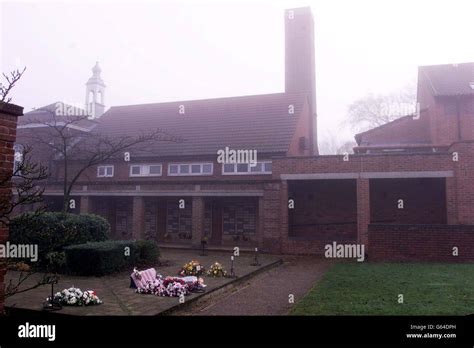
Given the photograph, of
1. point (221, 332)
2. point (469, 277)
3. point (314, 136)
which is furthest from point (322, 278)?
point (314, 136)

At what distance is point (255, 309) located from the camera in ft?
28.6

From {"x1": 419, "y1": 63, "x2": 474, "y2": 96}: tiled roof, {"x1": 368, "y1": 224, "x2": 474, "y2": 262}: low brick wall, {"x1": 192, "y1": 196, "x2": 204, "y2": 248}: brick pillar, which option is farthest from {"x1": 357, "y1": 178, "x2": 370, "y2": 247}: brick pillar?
{"x1": 419, "y1": 63, "x2": 474, "y2": 96}: tiled roof

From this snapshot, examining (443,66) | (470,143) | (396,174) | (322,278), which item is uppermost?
(443,66)

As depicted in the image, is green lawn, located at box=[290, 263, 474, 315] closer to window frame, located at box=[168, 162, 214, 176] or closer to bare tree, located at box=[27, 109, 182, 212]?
window frame, located at box=[168, 162, 214, 176]

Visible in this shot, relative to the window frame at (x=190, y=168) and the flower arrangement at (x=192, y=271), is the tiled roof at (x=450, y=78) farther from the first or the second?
the flower arrangement at (x=192, y=271)

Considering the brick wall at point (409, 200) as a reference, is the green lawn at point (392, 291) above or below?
below

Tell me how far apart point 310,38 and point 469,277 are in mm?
21960

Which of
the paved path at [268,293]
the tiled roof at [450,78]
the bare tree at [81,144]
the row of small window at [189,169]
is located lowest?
the paved path at [268,293]

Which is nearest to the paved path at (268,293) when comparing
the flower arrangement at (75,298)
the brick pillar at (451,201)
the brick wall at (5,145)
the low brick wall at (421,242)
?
the flower arrangement at (75,298)

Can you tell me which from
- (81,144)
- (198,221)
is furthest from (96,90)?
(198,221)

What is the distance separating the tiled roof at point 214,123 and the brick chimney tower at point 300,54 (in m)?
1.82

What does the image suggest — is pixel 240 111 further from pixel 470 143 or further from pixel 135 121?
pixel 470 143

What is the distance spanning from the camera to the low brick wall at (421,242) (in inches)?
598

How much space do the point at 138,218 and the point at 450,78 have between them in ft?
72.5
